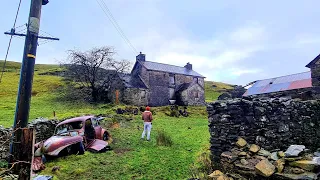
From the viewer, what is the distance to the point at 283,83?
27.8 metres

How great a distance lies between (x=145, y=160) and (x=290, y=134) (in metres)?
5.15

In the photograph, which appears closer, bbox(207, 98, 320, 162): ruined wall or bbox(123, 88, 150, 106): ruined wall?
bbox(207, 98, 320, 162): ruined wall

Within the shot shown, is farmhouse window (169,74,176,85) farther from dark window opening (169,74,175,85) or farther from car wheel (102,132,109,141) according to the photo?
car wheel (102,132,109,141)

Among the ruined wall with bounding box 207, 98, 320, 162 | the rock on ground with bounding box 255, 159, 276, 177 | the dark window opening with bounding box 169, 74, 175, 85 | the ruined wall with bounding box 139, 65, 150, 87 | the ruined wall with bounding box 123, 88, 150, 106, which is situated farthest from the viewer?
the dark window opening with bounding box 169, 74, 175, 85

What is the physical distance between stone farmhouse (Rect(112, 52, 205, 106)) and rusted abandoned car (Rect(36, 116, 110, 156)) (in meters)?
22.2

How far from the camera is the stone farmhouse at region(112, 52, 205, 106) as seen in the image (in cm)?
3509

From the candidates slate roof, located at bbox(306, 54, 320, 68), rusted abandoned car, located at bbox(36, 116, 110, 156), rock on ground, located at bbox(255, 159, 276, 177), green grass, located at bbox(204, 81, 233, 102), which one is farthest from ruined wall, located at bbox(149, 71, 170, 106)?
rock on ground, located at bbox(255, 159, 276, 177)

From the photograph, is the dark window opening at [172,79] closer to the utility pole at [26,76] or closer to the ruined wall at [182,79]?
the ruined wall at [182,79]

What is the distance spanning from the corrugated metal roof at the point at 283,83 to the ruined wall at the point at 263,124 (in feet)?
67.1

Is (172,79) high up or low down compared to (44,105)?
up

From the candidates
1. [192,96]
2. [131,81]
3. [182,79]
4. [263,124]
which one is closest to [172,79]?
[182,79]

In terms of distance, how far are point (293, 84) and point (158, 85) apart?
2069 centimetres

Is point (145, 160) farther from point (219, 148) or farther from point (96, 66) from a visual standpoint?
point (96, 66)

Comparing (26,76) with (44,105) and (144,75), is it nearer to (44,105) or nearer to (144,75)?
(44,105)
